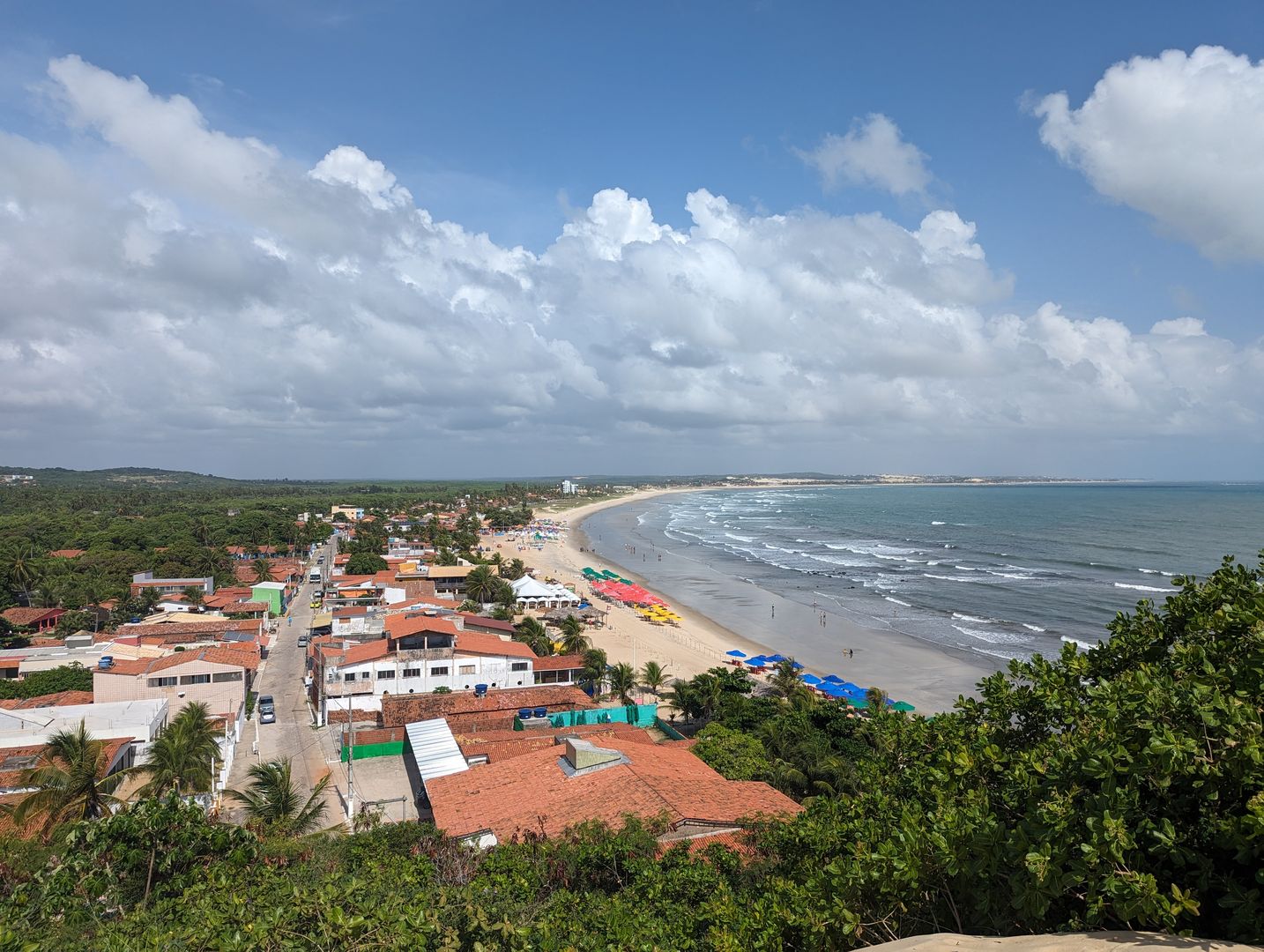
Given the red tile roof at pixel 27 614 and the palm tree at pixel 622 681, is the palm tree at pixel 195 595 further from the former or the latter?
the palm tree at pixel 622 681

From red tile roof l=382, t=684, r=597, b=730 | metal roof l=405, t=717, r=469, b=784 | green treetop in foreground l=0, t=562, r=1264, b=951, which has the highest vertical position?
green treetop in foreground l=0, t=562, r=1264, b=951

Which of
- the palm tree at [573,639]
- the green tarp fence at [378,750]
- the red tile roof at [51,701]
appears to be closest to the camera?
the green tarp fence at [378,750]

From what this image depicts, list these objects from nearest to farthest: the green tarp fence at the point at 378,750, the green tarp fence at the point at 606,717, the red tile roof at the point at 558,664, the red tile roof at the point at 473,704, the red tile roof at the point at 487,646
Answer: the green tarp fence at the point at 378,750 → the red tile roof at the point at 473,704 → the green tarp fence at the point at 606,717 → the red tile roof at the point at 487,646 → the red tile roof at the point at 558,664

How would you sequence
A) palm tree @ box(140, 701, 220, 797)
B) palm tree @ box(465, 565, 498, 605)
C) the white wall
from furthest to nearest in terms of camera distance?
palm tree @ box(465, 565, 498, 605) → the white wall → palm tree @ box(140, 701, 220, 797)

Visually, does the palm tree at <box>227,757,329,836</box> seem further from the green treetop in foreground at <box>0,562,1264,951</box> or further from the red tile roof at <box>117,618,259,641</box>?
the red tile roof at <box>117,618,259,641</box>

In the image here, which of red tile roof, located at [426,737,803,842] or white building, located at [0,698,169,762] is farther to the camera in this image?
white building, located at [0,698,169,762]

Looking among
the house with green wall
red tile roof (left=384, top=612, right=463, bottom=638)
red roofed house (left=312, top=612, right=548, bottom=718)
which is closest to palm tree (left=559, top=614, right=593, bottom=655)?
red roofed house (left=312, top=612, right=548, bottom=718)

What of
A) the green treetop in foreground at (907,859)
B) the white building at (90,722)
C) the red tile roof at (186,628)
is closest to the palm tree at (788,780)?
the green treetop in foreground at (907,859)

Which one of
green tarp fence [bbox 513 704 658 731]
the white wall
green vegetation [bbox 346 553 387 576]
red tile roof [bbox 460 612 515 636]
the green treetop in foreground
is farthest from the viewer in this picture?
green vegetation [bbox 346 553 387 576]

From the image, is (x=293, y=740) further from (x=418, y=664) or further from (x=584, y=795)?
(x=584, y=795)
